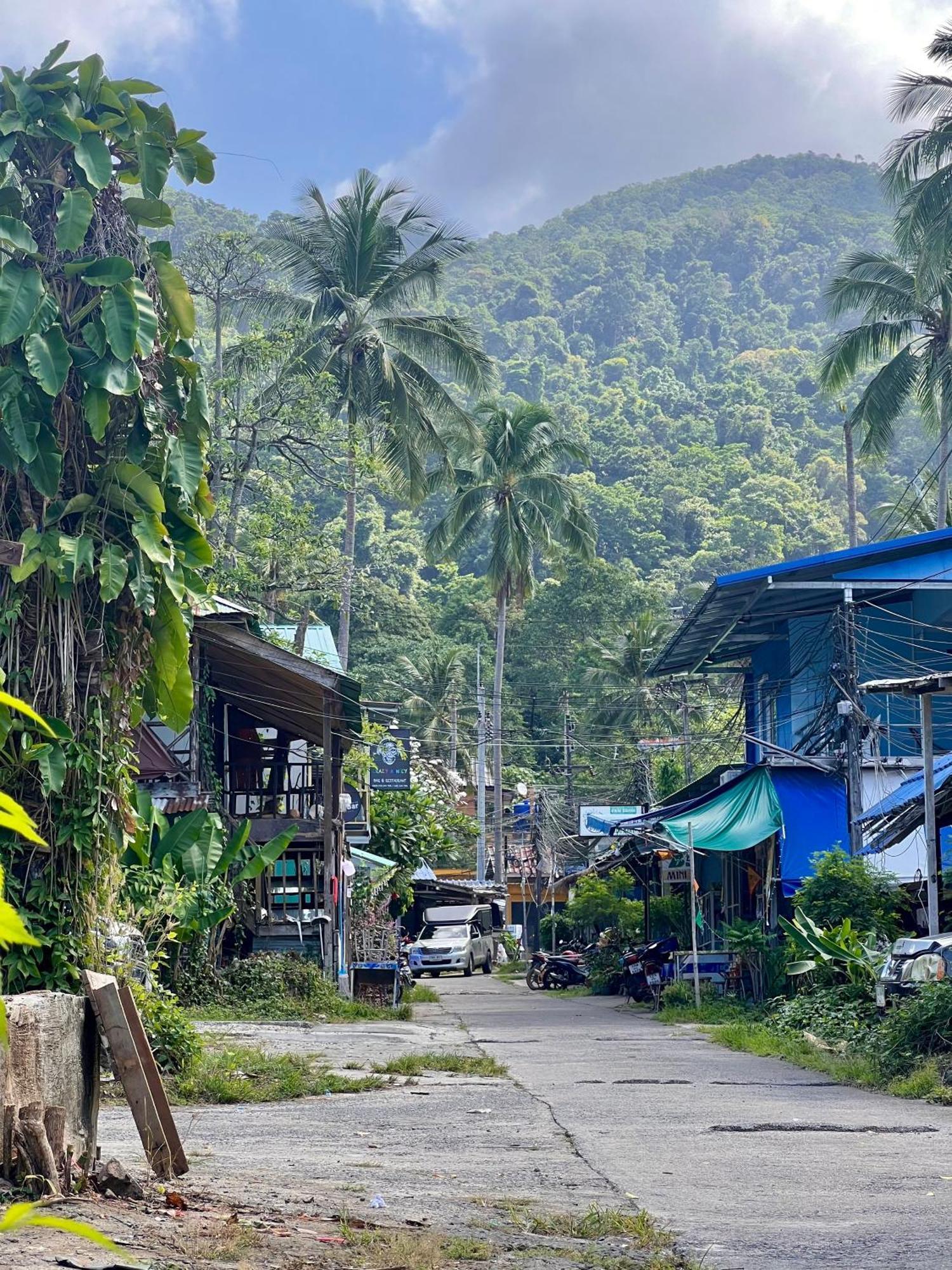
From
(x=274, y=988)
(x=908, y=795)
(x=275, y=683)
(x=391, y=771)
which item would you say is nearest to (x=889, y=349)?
(x=391, y=771)

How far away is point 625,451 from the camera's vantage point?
8244 cm

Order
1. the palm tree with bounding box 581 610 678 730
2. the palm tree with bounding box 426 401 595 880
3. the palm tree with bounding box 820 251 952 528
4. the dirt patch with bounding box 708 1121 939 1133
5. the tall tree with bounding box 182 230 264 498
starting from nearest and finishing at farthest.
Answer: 1. the dirt patch with bounding box 708 1121 939 1133
2. the tall tree with bounding box 182 230 264 498
3. the palm tree with bounding box 820 251 952 528
4. the palm tree with bounding box 426 401 595 880
5. the palm tree with bounding box 581 610 678 730

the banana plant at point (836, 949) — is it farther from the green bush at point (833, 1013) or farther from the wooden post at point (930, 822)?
the wooden post at point (930, 822)

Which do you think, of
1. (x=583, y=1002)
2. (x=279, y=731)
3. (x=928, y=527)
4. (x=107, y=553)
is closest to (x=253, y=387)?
(x=279, y=731)

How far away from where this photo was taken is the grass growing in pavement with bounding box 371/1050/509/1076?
13906mm

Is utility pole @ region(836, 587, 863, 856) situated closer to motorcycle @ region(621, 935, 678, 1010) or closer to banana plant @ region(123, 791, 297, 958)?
motorcycle @ region(621, 935, 678, 1010)

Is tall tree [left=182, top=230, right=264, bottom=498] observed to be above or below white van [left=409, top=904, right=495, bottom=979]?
above

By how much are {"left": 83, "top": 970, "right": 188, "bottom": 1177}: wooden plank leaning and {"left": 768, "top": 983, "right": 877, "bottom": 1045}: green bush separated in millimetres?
9579

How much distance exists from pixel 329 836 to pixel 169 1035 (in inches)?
422

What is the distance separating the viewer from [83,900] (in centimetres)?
771

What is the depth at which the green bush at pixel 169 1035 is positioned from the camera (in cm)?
1144

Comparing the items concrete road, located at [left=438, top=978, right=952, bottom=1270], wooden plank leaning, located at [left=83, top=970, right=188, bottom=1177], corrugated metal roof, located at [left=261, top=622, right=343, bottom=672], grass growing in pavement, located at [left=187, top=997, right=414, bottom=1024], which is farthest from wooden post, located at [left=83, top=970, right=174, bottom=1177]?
corrugated metal roof, located at [left=261, top=622, right=343, bottom=672]

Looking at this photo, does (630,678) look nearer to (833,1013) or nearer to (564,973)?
(564,973)

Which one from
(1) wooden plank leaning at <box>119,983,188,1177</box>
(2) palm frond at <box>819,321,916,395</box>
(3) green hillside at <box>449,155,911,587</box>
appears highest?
(3) green hillside at <box>449,155,911,587</box>
